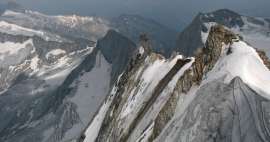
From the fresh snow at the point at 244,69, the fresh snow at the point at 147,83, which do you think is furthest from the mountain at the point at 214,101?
the fresh snow at the point at 147,83

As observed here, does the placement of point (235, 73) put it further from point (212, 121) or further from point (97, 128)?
point (97, 128)

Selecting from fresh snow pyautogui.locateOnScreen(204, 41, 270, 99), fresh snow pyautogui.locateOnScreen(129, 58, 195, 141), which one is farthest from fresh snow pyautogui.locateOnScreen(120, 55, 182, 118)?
fresh snow pyautogui.locateOnScreen(204, 41, 270, 99)

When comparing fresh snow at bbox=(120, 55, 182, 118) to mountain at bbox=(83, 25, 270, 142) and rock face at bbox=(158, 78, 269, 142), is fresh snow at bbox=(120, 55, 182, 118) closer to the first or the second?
mountain at bbox=(83, 25, 270, 142)

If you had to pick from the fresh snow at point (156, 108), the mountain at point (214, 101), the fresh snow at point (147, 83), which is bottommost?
the fresh snow at point (147, 83)

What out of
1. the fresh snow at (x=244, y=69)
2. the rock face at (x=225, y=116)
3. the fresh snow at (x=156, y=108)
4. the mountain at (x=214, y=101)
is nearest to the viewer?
the rock face at (x=225, y=116)

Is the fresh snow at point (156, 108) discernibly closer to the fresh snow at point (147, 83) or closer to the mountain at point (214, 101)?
the mountain at point (214, 101)

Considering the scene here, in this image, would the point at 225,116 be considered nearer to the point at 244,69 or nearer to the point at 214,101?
the point at 214,101

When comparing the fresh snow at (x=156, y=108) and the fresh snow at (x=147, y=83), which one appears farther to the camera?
the fresh snow at (x=147, y=83)
